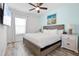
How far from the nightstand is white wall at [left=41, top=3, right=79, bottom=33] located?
0.43m

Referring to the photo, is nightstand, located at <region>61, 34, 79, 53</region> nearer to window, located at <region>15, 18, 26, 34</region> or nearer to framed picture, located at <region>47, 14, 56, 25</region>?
framed picture, located at <region>47, 14, 56, 25</region>

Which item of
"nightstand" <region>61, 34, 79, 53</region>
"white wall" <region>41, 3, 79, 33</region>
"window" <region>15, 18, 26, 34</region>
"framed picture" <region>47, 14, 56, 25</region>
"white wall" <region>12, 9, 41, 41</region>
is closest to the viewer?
"window" <region>15, 18, 26, 34</region>

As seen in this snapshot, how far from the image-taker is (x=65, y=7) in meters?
3.27

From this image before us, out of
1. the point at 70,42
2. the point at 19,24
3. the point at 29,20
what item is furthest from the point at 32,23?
the point at 70,42

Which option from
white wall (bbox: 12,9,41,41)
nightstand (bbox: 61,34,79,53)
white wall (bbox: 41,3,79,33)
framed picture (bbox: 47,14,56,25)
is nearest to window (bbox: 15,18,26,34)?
white wall (bbox: 12,9,41,41)

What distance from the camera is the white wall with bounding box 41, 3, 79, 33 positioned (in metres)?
2.93

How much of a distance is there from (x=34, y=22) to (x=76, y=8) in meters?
1.87

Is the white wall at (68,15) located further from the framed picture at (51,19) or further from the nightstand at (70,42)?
the nightstand at (70,42)

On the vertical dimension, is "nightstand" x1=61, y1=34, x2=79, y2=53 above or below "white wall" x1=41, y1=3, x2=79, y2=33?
below

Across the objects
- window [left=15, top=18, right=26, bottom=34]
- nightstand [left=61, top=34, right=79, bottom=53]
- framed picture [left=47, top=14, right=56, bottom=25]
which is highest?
framed picture [left=47, top=14, right=56, bottom=25]

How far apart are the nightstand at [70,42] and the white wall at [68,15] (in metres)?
0.43

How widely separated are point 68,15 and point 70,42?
4.13ft

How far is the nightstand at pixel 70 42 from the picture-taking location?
2.73 m

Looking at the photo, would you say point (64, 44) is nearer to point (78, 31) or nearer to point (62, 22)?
point (78, 31)
